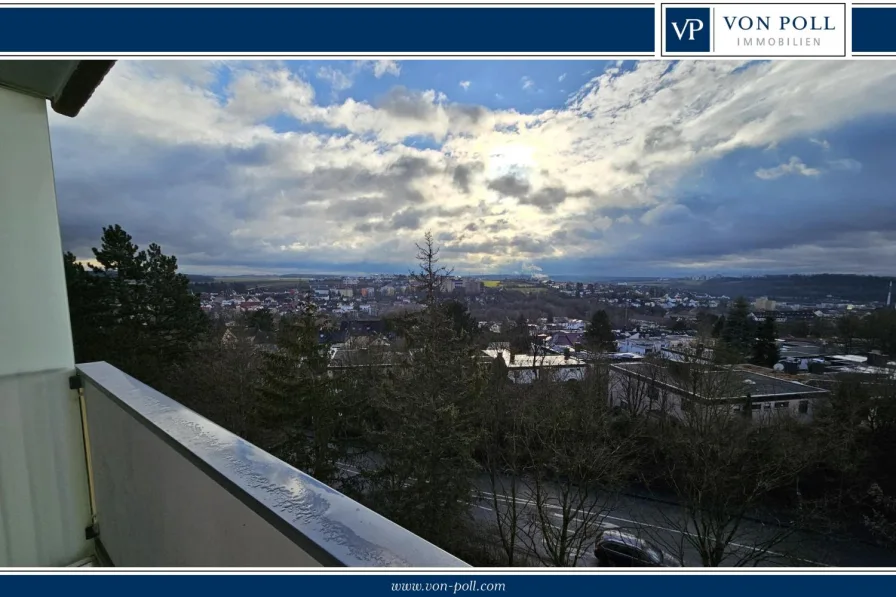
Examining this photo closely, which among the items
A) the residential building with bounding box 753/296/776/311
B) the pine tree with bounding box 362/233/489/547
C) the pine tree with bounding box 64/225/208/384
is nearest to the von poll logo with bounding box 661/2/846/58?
the residential building with bounding box 753/296/776/311

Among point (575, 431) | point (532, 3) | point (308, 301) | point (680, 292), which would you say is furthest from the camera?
point (308, 301)

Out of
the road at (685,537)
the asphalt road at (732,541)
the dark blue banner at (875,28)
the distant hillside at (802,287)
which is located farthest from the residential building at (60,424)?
the asphalt road at (732,541)

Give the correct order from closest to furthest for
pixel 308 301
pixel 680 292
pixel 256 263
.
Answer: pixel 680 292 → pixel 308 301 → pixel 256 263

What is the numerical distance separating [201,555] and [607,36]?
5.55 feet

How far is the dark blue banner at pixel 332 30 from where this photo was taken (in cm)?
117

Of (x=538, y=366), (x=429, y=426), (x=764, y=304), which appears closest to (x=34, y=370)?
(x=429, y=426)

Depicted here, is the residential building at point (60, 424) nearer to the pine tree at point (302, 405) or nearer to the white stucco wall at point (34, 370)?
the white stucco wall at point (34, 370)

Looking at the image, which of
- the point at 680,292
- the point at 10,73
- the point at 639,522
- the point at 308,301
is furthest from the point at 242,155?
the point at 639,522

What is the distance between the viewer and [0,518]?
1256 mm

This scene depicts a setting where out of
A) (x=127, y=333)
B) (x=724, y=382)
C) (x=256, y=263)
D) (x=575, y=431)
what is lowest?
(x=575, y=431)

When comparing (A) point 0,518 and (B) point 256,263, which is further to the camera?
(B) point 256,263

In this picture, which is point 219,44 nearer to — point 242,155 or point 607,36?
point 607,36
